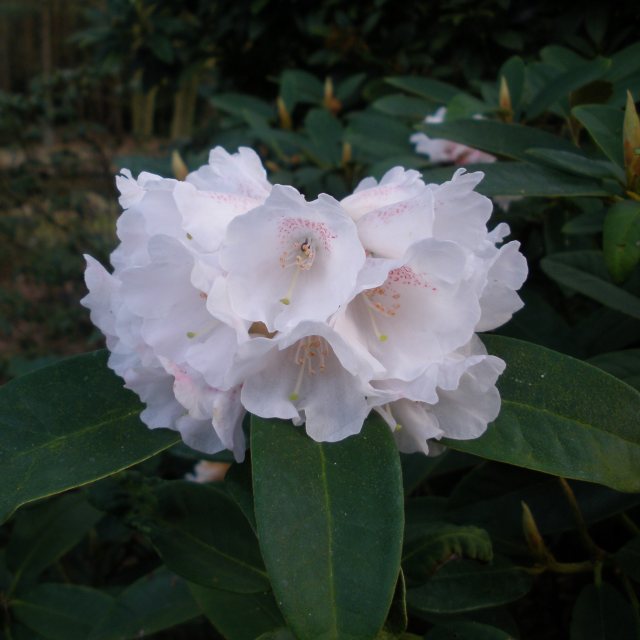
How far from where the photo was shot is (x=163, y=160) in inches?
82.1

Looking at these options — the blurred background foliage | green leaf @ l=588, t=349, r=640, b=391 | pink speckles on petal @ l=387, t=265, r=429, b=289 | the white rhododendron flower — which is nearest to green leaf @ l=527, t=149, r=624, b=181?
the blurred background foliage

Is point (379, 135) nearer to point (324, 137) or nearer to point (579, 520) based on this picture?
point (324, 137)

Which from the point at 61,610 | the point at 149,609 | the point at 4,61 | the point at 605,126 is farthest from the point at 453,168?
the point at 4,61

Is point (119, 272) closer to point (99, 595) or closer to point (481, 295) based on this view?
point (481, 295)

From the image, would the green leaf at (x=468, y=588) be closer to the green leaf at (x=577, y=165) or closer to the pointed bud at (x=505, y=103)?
the green leaf at (x=577, y=165)

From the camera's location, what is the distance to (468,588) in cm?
101

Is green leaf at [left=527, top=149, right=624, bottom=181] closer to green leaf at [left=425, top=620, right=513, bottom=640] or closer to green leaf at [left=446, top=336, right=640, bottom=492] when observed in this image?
green leaf at [left=446, top=336, right=640, bottom=492]

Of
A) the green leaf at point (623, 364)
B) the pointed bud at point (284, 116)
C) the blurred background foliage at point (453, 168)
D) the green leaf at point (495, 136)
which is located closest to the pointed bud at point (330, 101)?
the blurred background foliage at point (453, 168)

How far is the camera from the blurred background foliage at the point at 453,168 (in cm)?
103

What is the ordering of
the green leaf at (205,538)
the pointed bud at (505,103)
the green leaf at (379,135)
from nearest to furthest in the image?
1. the green leaf at (205,538)
2. the pointed bud at (505,103)
3. the green leaf at (379,135)

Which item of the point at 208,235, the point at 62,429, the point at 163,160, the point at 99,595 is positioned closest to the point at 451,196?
the point at 208,235

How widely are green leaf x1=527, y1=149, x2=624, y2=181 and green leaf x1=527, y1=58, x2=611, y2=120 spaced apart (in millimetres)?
327

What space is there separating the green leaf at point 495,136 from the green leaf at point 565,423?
0.43m

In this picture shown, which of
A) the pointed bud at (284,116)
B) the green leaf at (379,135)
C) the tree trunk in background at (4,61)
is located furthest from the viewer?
the tree trunk in background at (4,61)
